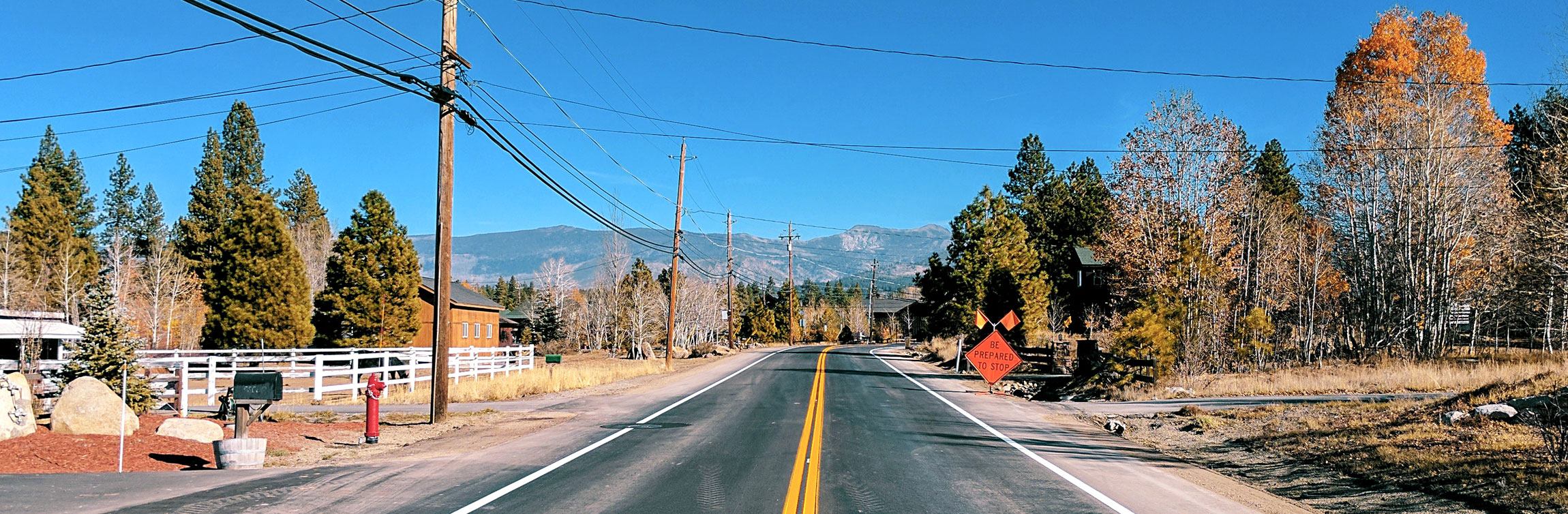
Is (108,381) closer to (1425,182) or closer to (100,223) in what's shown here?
(1425,182)

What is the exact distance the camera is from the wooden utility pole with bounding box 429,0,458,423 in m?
16.2

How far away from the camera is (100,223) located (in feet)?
225

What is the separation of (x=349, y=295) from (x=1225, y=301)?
35.2 meters

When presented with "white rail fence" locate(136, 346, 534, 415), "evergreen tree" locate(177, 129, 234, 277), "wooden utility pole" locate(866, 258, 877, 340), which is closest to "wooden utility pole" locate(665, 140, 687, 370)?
"white rail fence" locate(136, 346, 534, 415)

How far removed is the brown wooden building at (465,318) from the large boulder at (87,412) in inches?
1531

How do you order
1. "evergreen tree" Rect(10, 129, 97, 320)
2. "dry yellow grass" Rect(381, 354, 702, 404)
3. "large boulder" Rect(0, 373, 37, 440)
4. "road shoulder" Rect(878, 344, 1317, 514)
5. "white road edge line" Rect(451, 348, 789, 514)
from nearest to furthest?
"white road edge line" Rect(451, 348, 789, 514) < "road shoulder" Rect(878, 344, 1317, 514) < "large boulder" Rect(0, 373, 37, 440) < "dry yellow grass" Rect(381, 354, 702, 404) < "evergreen tree" Rect(10, 129, 97, 320)

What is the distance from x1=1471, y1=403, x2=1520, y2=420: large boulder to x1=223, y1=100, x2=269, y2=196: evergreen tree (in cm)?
7100

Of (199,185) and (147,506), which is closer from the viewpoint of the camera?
(147,506)

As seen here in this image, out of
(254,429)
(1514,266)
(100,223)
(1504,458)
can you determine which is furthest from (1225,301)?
(100,223)

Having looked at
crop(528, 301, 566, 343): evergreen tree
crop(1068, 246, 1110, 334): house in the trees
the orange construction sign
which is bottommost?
crop(528, 301, 566, 343): evergreen tree

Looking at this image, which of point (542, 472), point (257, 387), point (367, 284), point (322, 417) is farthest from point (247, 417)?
point (367, 284)

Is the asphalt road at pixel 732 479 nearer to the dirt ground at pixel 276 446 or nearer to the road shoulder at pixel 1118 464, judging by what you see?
the road shoulder at pixel 1118 464

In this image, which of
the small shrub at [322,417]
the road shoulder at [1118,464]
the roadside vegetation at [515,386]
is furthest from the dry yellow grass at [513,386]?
the road shoulder at [1118,464]

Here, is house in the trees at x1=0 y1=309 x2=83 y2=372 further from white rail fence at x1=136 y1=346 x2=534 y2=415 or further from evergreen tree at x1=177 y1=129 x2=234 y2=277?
evergreen tree at x1=177 y1=129 x2=234 y2=277
